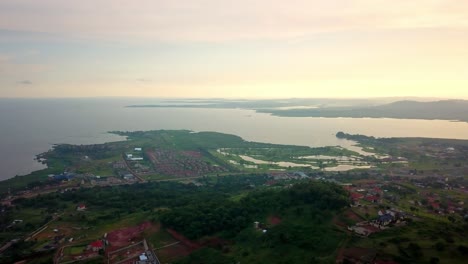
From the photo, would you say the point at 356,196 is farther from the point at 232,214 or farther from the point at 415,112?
the point at 415,112

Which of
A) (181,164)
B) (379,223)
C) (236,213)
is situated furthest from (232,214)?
(181,164)

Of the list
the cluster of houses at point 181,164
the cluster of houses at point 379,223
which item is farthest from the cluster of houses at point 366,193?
the cluster of houses at point 181,164

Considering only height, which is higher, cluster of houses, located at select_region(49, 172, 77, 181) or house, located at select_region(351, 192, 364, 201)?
house, located at select_region(351, 192, 364, 201)

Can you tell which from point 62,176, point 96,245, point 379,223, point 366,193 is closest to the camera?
point 379,223

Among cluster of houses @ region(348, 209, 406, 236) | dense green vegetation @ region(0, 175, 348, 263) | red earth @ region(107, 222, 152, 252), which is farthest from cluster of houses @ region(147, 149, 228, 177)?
cluster of houses @ region(348, 209, 406, 236)

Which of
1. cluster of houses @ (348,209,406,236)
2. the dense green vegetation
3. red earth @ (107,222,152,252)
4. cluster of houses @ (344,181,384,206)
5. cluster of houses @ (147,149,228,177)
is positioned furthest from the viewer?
cluster of houses @ (147,149,228,177)

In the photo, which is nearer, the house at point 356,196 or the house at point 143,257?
the house at point 143,257

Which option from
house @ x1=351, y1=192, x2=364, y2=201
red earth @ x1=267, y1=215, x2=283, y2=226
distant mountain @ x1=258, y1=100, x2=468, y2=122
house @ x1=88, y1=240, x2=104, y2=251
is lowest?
house @ x1=88, y1=240, x2=104, y2=251

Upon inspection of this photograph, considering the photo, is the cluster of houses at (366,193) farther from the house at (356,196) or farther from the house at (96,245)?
the house at (96,245)

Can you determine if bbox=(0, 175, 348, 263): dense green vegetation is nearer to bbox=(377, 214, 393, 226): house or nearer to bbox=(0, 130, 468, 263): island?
bbox=(0, 130, 468, 263): island

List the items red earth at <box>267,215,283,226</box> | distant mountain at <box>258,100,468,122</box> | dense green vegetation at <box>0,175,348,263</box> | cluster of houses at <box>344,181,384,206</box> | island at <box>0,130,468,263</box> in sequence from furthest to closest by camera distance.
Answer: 1. distant mountain at <box>258,100,468,122</box>
2. cluster of houses at <box>344,181,384,206</box>
3. red earth at <box>267,215,283,226</box>
4. dense green vegetation at <box>0,175,348,263</box>
5. island at <box>0,130,468,263</box>

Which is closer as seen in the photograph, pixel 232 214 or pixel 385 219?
pixel 385 219

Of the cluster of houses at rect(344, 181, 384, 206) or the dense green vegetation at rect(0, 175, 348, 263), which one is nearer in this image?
the dense green vegetation at rect(0, 175, 348, 263)
